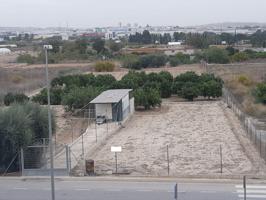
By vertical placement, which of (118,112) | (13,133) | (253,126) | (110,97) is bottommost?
(118,112)

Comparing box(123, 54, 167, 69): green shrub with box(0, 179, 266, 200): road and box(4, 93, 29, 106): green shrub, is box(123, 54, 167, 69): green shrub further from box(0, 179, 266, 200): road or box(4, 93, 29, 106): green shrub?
box(0, 179, 266, 200): road

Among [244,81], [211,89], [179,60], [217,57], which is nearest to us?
[211,89]

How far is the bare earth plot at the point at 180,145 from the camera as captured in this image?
31188 millimetres

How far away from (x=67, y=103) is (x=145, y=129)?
472 inches

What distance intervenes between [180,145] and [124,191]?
12.9 meters

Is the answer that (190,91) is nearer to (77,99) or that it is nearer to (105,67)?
(77,99)

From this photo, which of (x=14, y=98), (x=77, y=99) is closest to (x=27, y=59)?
(x=14, y=98)

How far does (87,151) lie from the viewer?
3631 cm

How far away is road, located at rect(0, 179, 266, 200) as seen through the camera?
81.1 feet

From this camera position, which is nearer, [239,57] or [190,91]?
[190,91]

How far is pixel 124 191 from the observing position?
2609 cm

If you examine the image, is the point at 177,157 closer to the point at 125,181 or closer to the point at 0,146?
the point at 125,181

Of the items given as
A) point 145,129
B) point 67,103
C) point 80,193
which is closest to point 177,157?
point 80,193

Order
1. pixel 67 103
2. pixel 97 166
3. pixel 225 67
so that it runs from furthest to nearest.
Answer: pixel 225 67 < pixel 67 103 < pixel 97 166
